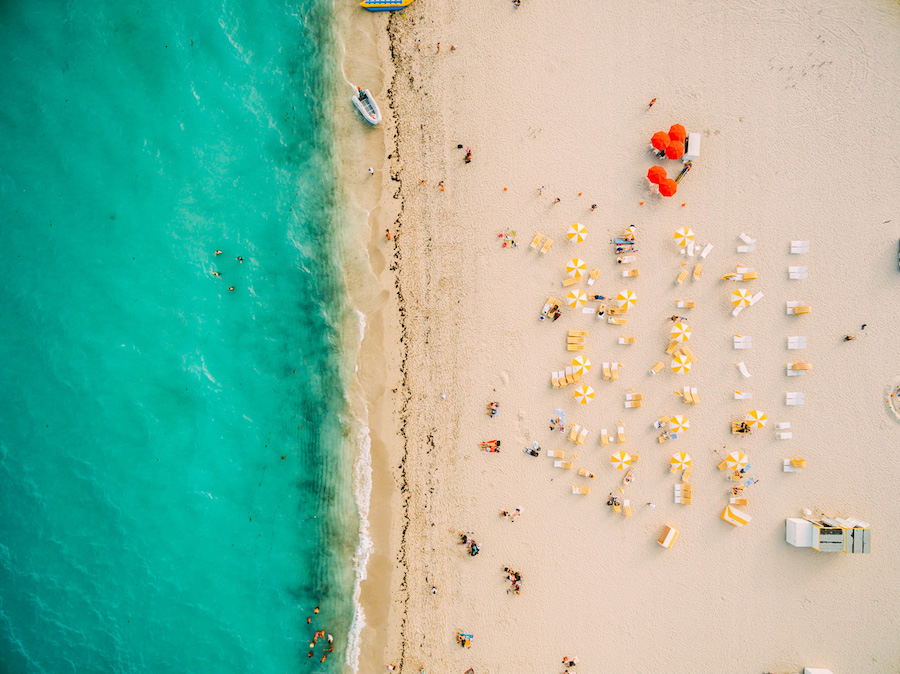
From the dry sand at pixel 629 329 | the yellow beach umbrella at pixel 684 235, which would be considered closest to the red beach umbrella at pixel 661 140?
the dry sand at pixel 629 329

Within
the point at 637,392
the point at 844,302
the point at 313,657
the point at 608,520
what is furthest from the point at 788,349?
the point at 313,657

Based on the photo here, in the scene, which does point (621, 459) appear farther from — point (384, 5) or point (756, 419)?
point (384, 5)

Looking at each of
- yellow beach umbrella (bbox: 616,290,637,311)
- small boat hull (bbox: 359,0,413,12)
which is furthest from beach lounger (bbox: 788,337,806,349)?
small boat hull (bbox: 359,0,413,12)

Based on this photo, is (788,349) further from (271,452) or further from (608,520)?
(271,452)

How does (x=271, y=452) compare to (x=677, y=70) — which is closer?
(x=677, y=70)

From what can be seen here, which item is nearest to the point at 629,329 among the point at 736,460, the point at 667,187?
the point at 667,187
